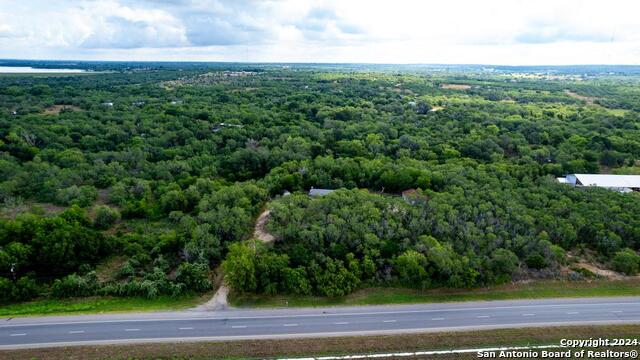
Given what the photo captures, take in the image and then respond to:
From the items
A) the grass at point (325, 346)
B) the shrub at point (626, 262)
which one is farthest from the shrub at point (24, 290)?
the shrub at point (626, 262)

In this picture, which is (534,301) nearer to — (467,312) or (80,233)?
(467,312)

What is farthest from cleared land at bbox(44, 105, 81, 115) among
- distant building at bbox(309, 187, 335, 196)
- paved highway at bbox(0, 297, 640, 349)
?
paved highway at bbox(0, 297, 640, 349)

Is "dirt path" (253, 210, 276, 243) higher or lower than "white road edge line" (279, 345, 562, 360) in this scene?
higher

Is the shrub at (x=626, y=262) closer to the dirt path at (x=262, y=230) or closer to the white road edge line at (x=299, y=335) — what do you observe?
the white road edge line at (x=299, y=335)

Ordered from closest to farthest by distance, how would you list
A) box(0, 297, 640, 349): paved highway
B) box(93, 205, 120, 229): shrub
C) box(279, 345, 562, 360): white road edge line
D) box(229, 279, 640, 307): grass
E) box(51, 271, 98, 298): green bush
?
1. box(279, 345, 562, 360): white road edge line
2. box(0, 297, 640, 349): paved highway
3. box(51, 271, 98, 298): green bush
4. box(229, 279, 640, 307): grass
5. box(93, 205, 120, 229): shrub

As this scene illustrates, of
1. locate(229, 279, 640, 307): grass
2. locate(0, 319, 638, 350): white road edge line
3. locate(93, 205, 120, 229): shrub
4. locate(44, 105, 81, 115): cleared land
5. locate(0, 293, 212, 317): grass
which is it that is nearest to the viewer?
locate(0, 319, 638, 350): white road edge line

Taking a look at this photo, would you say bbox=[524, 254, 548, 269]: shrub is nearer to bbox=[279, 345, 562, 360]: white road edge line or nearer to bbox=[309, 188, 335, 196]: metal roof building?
bbox=[279, 345, 562, 360]: white road edge line

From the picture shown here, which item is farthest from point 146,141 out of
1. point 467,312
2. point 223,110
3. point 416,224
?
point 467,312

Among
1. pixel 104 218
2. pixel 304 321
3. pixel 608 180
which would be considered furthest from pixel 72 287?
pixel 608 180
